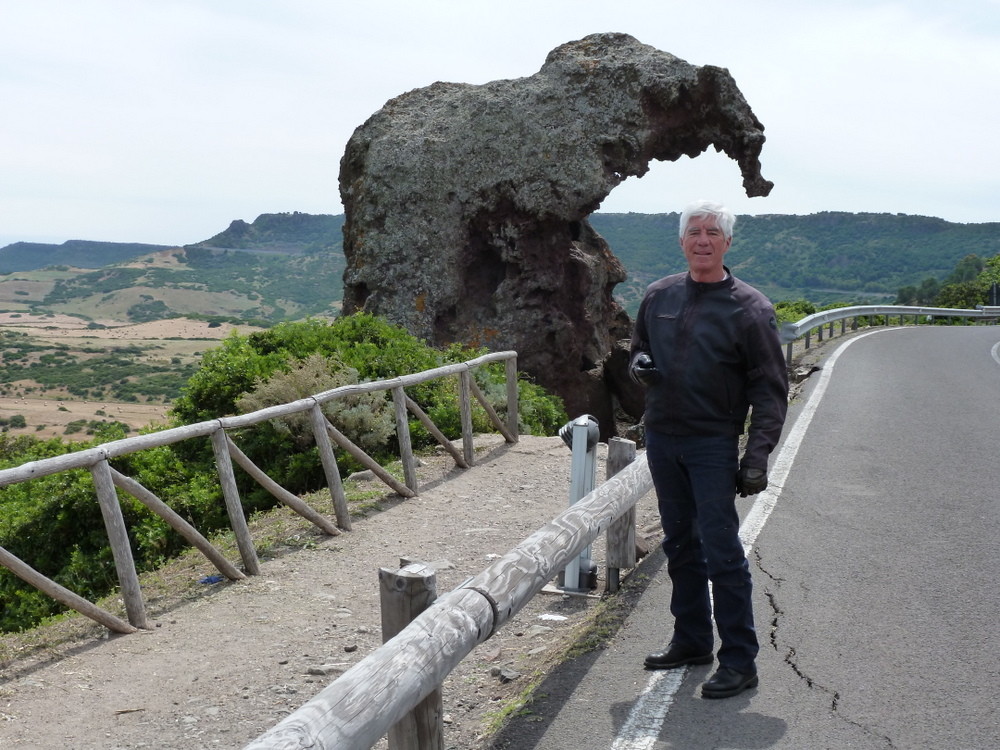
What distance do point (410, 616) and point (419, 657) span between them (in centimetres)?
21

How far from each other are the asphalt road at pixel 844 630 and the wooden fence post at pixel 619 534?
174 millimetres

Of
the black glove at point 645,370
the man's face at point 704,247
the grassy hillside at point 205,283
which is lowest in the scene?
the grassy hillside at point 205,283

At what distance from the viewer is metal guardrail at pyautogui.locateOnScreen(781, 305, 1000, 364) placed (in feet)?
→ 56.5

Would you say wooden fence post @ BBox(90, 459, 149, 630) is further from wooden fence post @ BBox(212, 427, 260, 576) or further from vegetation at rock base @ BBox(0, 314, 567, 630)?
vegetation at rock base @ BBox(0, 314, 567, 630)

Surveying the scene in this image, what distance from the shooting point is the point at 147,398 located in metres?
69.2

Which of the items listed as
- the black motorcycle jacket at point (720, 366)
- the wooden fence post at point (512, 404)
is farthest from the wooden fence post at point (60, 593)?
the wooden fence post at point (512, 404)

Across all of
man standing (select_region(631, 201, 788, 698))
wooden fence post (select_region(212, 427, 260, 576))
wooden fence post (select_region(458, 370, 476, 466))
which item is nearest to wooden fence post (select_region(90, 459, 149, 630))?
wooden fence post (select_region(212, 427, 260, 576))

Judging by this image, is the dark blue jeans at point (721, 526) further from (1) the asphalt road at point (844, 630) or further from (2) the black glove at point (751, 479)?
(1) the asphalt road at point (844, 630)

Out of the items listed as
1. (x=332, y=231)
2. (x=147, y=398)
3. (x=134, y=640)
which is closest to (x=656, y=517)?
(x=134, y=640)

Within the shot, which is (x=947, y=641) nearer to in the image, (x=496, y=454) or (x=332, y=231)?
(x=496, y=454)

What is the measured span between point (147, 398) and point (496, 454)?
62137mm

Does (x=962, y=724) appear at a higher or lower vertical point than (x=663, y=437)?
lower

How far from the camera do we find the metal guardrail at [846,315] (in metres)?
17.2

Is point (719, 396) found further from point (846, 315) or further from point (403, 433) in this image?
point (846, 315)
